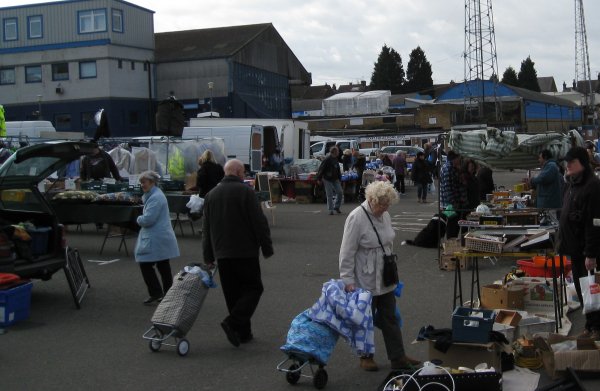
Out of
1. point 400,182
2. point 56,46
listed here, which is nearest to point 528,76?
point 56,46

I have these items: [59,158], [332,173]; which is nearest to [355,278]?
[59,158]

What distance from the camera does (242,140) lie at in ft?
90.8

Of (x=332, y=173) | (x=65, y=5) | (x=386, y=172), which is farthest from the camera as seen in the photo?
(x=65, y=5)

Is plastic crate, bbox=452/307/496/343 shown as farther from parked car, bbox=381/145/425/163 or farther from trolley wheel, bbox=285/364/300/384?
parked car, bbox=381/145/425/163

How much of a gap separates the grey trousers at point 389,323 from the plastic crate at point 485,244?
2173 mm

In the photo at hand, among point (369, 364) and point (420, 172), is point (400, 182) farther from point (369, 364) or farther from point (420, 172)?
point (369, 364)

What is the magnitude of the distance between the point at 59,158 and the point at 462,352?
5.90 metres

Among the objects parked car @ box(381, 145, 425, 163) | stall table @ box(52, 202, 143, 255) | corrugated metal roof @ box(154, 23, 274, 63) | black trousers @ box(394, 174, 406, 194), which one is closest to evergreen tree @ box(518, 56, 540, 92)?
corrugated metal roof @ box(154, 23, 274, 63)

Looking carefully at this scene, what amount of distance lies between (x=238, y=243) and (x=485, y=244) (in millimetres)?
2874

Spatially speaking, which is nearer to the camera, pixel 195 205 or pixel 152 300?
pixel 152 300

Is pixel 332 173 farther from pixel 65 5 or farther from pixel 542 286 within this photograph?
pixel 65 5

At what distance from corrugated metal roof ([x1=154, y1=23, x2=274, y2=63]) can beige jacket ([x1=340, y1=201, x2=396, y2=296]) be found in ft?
144

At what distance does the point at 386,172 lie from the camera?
2867cm

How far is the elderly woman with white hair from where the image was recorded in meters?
6.48
